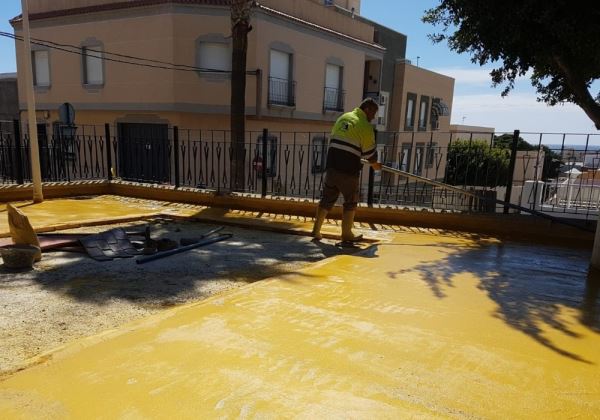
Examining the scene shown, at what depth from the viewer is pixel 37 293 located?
Result: 11.8ft

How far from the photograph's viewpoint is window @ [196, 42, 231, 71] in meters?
16.1

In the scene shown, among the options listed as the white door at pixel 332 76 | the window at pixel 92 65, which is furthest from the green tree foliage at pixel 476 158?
the window at pixel 92 65

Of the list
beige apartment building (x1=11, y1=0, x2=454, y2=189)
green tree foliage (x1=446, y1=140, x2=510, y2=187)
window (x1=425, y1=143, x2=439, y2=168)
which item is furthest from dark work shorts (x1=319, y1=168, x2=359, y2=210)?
beige apartment building (x1=11, y1=0, x2=454, y2=189)

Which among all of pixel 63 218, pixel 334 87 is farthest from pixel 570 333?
pixel 334 87

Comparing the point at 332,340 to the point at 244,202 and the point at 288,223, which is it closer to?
the point at 288,223

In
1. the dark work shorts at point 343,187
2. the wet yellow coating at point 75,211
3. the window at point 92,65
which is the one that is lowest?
the wet yellow coating at point 75,211

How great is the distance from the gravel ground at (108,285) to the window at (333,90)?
610 inches

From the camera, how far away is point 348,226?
18.5 ft

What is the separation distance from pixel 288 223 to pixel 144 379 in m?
4.65

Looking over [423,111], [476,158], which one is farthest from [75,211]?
[423,111]

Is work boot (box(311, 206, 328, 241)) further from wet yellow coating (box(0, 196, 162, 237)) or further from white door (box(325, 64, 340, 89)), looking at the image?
white door (box(325, 64, 340, 89))

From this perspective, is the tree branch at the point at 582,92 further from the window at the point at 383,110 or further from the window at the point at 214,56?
the window at the point at 383,110

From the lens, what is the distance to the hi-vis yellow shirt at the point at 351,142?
17.7 ft

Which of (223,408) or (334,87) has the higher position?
(334,87)
